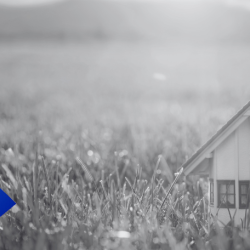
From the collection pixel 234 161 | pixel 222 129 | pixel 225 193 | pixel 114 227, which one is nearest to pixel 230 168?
pixel 234 161

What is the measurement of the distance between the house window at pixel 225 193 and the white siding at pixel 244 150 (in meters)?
0.09

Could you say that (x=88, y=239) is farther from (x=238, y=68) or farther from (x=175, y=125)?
(x=238, y=68)

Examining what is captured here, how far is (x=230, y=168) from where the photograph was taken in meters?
3.12

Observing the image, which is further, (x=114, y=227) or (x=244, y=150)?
(x=244, y=150)

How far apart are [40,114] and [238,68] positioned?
12.3 m

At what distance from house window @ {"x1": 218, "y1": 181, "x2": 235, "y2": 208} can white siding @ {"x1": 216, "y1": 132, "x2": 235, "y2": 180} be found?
4 cm

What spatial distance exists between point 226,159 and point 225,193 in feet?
0.76

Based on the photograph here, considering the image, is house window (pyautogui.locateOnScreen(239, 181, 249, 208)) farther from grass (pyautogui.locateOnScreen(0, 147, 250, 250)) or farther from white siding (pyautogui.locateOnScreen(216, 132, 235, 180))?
grass (pyautogui.locateOnScreen(0, 147, 250, 250))

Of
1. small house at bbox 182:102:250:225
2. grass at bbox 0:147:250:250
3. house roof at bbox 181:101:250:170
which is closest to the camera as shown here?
grass at bbox 0:147:250:250

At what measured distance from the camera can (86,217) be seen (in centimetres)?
310

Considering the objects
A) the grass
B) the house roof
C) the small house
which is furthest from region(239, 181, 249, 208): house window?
the house roof

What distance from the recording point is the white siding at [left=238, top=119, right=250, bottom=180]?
3098 mm

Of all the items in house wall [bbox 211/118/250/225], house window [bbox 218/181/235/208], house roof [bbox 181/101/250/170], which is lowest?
house window [bbox 218/181/235/208]

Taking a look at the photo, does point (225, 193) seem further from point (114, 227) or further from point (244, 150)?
point (114, 227)
